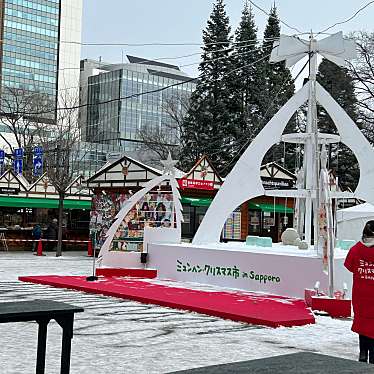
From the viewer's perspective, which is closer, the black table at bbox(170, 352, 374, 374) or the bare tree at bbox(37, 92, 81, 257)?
the black table at bbox(170, 352, 374, 374)

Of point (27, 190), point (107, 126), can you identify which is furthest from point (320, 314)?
point (107, 126)

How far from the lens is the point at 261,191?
15430 mm

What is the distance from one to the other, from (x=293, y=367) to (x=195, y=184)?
910 inches

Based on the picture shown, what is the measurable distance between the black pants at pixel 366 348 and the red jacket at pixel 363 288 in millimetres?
80

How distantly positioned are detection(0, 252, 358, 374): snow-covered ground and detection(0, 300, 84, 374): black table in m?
0.83

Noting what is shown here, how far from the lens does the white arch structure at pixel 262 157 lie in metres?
14.7

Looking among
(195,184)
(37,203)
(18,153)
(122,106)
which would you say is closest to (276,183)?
(195,184)

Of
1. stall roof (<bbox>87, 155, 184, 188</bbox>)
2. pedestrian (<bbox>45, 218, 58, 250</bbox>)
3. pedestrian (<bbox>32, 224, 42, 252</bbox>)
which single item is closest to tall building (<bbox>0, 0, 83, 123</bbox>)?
pedestrian (<bbox>45, 218, 58, 250</bbox>)

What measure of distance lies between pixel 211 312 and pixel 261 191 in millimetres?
5438

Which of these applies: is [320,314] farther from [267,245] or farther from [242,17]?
[242,17]

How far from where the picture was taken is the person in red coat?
238 inches

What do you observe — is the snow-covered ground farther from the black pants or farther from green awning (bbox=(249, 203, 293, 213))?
green awning (bbox=(249, 203, 293, 213))

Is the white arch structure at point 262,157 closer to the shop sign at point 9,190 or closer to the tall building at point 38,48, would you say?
the shop sign at point 9,190

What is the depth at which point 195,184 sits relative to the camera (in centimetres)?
2645
